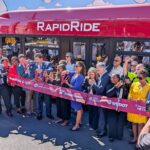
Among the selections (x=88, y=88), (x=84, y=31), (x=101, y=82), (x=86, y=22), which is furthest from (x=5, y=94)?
(x=101, y=82)

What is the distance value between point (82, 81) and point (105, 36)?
1.49 metres

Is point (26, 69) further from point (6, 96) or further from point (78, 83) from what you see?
point (78, 83)

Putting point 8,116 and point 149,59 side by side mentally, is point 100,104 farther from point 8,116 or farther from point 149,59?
point 8,116

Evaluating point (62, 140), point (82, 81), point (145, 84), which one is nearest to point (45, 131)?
point (62, 140)

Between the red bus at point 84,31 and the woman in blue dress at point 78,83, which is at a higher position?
the red bus at point 84,31

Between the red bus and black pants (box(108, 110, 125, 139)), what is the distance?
5.60ft

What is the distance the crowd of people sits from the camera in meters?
6.18

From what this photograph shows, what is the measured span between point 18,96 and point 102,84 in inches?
108

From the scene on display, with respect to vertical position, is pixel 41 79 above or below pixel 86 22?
below

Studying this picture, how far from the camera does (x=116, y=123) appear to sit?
635cm

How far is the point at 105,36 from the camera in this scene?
7.79 m

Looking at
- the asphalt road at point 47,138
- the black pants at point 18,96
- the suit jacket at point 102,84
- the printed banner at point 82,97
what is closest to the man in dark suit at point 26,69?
the printed banner at point 82,97

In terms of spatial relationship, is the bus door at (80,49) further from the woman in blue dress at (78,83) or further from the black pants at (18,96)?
the black pants at (18,96)

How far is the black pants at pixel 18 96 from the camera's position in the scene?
26.9ft
